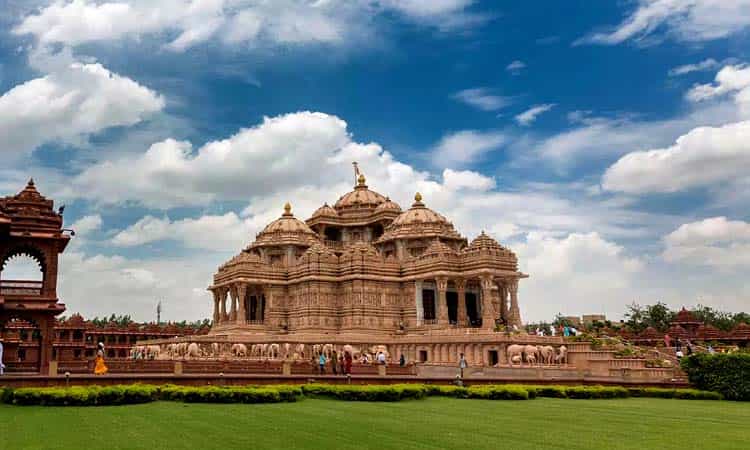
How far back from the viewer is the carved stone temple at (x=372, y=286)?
4797 cm

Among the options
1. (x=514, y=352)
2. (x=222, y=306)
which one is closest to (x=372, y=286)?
(x=222, y=306)

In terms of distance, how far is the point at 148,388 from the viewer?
758 inches

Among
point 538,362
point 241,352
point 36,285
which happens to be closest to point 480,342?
point 538,362

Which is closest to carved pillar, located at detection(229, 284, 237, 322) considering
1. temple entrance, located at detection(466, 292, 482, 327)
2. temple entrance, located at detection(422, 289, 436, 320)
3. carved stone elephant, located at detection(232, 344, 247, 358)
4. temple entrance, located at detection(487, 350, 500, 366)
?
carved stone elephant, located at detection(232, 344, 247, 358)

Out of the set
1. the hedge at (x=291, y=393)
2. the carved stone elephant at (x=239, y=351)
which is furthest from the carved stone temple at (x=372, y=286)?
the hedge at (x=291, y=393)

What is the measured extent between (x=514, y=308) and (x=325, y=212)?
71.8 ft

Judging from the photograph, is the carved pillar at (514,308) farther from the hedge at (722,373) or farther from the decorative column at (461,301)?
the hedge at (722,373)

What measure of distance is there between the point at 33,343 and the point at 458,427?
61620 mm

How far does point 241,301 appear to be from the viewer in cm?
5225

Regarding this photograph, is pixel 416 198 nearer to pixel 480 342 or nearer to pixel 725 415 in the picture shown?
pixel 480 342

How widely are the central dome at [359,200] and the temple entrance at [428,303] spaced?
1353cm

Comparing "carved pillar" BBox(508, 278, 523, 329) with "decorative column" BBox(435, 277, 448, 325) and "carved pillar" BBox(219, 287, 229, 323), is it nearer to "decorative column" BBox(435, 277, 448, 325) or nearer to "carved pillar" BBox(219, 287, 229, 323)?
"decorative column" BBox(435, 277, 448, 325)

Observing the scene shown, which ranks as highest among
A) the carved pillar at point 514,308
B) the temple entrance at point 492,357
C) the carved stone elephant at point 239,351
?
the carved pillar at point 514,308

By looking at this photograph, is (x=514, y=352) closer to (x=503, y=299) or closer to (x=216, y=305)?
(x=503, y=299)
